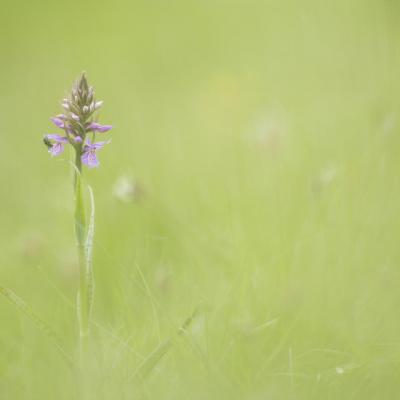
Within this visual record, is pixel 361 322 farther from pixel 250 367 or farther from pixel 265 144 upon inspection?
pixel 265 144

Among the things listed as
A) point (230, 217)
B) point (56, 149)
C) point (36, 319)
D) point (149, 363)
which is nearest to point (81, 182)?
point (56, 149)

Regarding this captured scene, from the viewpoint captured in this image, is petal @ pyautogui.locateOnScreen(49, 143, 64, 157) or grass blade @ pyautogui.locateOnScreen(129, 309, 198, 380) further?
petal @ pyautogui.locateOnScreen(49, 143, 64, 157)

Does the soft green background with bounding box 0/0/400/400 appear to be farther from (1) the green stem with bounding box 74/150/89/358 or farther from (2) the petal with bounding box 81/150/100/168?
(2) the petal with bounding box 81/150/100/168

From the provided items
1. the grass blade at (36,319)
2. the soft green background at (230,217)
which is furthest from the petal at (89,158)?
the grass blade at (36,319)

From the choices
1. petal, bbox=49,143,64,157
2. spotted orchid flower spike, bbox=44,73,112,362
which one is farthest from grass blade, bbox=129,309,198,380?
petal, bbox=49,143,64,157

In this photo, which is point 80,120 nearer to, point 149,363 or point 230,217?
point 149,363

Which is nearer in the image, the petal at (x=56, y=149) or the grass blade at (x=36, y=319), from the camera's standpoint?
the grass blade at (x=36, y=319)

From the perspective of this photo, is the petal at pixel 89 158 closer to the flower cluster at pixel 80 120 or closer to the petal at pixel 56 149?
the flower cluster at pixel 80 120

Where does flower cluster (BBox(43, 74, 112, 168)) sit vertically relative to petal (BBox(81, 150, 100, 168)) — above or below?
above

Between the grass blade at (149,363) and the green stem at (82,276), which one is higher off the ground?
the green stem at (82,276)

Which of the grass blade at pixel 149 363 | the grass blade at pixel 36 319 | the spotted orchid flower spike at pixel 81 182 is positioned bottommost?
the grass blade at pixel 149 363
